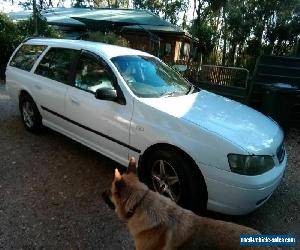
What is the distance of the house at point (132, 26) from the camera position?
1795 cm

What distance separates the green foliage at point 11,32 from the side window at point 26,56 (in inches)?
269

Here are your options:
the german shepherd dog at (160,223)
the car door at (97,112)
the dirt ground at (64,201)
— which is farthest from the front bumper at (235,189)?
the car door at (97,112)

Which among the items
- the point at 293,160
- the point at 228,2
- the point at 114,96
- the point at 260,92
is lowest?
the point at 293,160

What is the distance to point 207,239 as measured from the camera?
7.36 feet

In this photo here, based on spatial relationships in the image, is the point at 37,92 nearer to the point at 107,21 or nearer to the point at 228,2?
the point at 107,21

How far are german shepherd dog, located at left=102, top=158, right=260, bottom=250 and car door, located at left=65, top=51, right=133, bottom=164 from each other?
5.77 feet

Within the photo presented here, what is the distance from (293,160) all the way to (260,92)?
260 cm

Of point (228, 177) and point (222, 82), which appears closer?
point (228, 177)

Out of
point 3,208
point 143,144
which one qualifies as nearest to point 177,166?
point 143,144

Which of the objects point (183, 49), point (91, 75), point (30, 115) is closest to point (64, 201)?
point (91, 75)

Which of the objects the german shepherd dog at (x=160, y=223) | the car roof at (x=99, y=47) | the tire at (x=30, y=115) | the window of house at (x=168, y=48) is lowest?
the window of house at (x=168, y=48)

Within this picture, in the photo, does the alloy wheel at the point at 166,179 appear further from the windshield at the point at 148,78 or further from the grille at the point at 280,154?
the grille at the point at 280,154

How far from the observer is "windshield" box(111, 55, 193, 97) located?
4.41m

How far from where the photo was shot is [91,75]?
4746 millimetres
